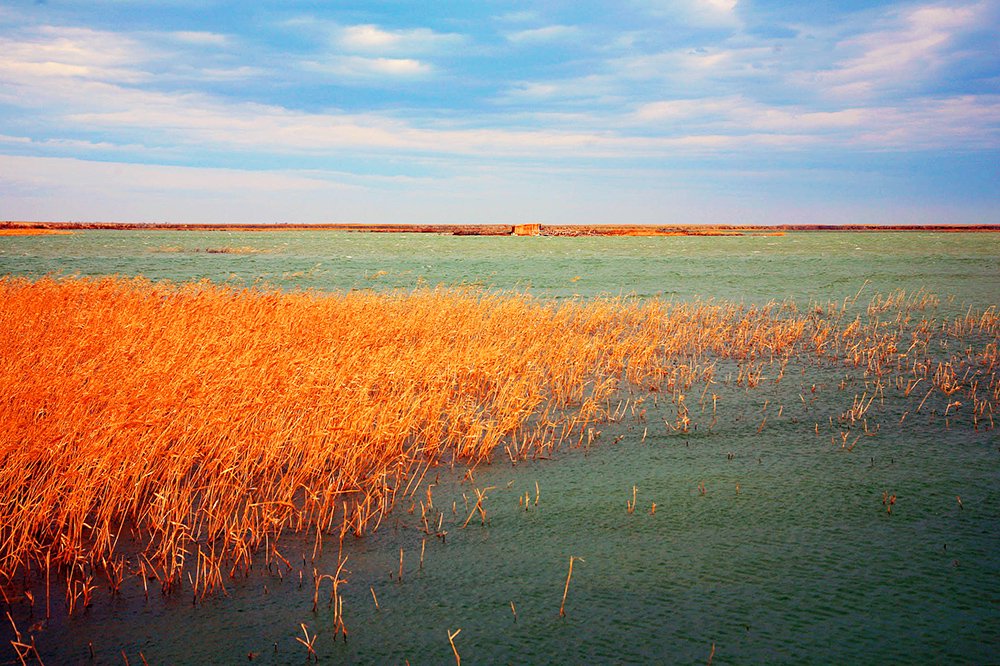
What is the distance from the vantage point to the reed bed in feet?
23.6

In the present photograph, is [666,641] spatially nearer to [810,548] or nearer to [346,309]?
[810,548]

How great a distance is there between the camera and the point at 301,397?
10.4 metres

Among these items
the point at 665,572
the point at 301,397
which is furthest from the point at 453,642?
the point at 301,397

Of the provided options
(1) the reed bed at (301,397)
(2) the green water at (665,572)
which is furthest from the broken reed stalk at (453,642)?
(1) the reed bed at (301,397)

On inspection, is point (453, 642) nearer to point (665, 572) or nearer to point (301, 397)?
→ point (665, 572)

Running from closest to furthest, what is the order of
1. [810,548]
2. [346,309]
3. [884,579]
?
[884,579]
[810,548]
[346,309]

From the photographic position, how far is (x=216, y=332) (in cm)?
1427

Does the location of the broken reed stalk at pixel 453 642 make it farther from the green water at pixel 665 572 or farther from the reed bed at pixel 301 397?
the reed bed at pixel 301 397

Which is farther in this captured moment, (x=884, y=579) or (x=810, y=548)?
(x=810, y=548)

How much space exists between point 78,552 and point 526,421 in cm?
669

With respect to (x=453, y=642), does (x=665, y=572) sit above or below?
above

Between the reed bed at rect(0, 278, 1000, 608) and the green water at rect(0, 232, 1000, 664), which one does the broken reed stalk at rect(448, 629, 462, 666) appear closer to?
the green water at rect(0, 232, 1000, 664)

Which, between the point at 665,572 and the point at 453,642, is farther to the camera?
the point at 665,572

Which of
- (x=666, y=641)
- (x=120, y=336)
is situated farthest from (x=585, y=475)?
(x=120, y=336)
